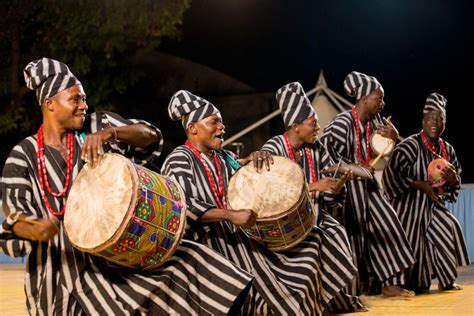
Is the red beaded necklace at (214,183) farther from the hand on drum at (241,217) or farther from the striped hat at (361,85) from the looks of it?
the striped hat at (361,85)

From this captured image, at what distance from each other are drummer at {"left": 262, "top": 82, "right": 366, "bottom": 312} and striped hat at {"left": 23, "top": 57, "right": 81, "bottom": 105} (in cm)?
213

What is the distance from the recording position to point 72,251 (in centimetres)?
472

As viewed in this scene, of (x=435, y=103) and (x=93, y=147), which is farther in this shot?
(x=435, y=103)

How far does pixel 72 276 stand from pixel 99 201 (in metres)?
0.43

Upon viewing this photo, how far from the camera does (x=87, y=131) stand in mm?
4941

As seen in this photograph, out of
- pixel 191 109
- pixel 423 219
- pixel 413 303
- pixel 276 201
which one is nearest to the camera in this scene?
pixel 276 201

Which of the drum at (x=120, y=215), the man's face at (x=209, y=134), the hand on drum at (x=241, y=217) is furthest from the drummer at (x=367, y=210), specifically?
the drum at (x=120, y=215)

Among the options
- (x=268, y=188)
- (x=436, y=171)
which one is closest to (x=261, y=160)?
(x=268, y=188)

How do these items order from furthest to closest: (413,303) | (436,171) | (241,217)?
1. (436,171)
2. (413,303)
3. (241,217)

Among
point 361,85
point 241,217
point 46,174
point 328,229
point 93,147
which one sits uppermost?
point 361,85

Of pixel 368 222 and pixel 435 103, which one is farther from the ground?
pixel 435 103

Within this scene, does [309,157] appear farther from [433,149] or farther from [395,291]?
[433,149]

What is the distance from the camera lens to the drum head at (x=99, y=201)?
4.47 metres

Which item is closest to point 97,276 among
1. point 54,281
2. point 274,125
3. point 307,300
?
point 54,281
